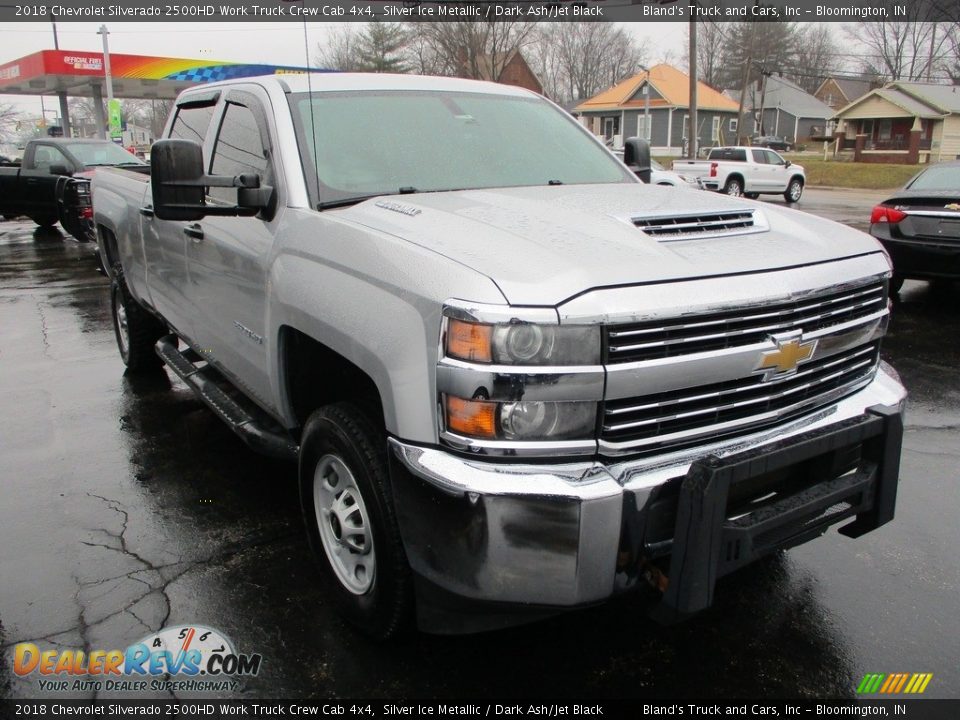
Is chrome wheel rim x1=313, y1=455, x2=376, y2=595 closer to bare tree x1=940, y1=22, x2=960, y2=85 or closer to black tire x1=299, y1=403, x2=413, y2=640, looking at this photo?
black tire x1=299, y1=403, x2=413, y2=640

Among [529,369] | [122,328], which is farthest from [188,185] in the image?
[122,328]

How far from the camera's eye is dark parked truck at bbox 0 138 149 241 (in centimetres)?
1464

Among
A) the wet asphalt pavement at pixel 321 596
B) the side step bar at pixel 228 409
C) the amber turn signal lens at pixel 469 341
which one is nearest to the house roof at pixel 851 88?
the wet asphalt pavement at pixel 321 596

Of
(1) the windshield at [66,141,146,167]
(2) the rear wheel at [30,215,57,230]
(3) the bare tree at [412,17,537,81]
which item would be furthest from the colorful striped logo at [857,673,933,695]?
(3) the bare tree at [412,17,537,81]

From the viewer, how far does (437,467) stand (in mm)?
2174

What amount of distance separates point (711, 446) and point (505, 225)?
37.9 inches

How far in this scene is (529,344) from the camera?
2121 mm

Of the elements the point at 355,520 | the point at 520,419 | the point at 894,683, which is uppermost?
the point at 520,419

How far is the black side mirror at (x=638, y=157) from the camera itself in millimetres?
4590

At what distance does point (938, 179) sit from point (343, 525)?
8491 millimetres

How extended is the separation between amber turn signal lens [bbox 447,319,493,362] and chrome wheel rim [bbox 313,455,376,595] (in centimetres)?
70

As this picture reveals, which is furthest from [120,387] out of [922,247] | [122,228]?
[922,247]

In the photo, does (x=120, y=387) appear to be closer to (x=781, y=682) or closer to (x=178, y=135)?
(x=178, y=135)

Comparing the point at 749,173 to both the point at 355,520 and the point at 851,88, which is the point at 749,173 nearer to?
the point at 355,520
